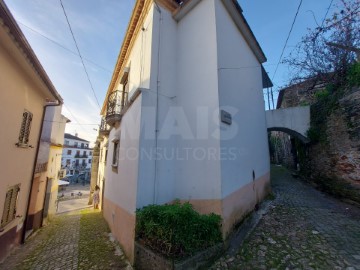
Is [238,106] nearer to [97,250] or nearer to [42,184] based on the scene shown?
[97,250]

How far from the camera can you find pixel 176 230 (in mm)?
3637

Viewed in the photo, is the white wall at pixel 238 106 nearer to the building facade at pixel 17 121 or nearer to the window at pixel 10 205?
the building facade at pixel 17 121

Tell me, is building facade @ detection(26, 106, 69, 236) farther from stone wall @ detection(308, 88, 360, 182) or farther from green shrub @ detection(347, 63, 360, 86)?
green shrub @ detection(347, 63, 360, 86)

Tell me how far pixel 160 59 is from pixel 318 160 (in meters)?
9.00

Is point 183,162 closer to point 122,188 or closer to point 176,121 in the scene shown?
point 176,121

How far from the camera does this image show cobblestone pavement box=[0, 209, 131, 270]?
4711mm

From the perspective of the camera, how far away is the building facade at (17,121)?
13.8 ft

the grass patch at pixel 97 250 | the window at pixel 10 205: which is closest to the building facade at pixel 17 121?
the window at pixel 10 205

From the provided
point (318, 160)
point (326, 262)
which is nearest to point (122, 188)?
point (326, 262)

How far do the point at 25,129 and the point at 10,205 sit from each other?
233cm

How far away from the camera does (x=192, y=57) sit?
19.6ft

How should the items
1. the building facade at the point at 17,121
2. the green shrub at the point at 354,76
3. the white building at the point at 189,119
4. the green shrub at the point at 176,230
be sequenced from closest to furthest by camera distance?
the green shrub at the point at 176,230
the building facade at the point at 17,121
the white building at the point at 189,119
the green shrub at the point at 354,76

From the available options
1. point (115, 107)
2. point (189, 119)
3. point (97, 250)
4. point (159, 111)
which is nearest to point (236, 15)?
point (189, 119)

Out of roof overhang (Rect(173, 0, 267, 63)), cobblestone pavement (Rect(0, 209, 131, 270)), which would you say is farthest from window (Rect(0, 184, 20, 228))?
roof overhang (Rect(173, 0, 267, 63))
